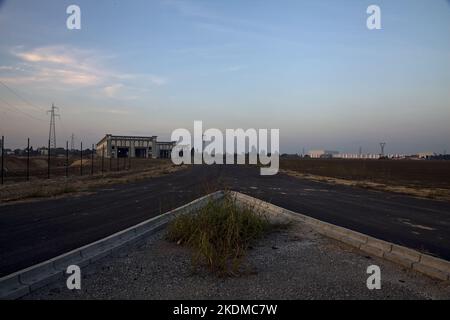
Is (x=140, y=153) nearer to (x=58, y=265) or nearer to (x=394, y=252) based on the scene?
(x=58, y=265)

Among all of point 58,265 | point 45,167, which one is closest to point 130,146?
point 45,167

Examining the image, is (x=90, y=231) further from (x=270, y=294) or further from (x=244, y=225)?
(x=270, y=294)

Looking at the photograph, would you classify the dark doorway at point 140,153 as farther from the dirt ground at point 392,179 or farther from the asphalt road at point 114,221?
the asphalt road at point 114,221

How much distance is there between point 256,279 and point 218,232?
232cm

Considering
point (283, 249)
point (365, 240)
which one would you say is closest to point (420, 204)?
point (365, 240)

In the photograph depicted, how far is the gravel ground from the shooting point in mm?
5223

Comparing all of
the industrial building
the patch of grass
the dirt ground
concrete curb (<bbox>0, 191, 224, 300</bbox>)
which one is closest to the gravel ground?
concrete curb (<bbox>0, 191, 224, 300</bbox>)

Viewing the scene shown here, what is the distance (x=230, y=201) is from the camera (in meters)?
9.75

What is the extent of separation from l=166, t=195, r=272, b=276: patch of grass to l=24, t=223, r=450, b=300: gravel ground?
10.3 inches

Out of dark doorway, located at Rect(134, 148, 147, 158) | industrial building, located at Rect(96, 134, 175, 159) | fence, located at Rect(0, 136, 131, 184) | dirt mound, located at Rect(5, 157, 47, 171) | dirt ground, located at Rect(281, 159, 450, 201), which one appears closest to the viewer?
dirt ground, located at Rect(281, 159, 450, 201)

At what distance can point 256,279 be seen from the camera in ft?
19.3

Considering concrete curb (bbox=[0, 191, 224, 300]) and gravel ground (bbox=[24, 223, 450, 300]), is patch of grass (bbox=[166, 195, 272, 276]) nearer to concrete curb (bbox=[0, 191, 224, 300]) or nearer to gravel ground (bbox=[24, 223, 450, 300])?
gravel ground (bbox=[24, 223, 450, 300])

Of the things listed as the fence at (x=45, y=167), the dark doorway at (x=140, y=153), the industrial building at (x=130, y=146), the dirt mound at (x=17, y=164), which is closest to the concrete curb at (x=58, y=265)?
the fence at (x=45, y=167)
